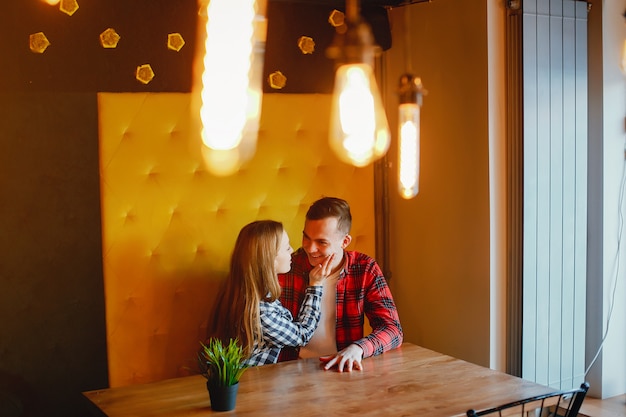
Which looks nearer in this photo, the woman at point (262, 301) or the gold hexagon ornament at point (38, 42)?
the woman at point (262, 301)

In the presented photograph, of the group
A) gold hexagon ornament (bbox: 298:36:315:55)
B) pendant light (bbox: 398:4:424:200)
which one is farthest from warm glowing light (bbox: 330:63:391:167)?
gold hexagon ornament (bbox: 298:36:315:55)

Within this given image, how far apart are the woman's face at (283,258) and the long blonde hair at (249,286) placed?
0.02 m

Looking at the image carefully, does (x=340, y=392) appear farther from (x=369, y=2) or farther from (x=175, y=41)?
(x=369, y=2)

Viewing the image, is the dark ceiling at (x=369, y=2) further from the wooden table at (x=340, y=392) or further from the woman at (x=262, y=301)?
the wooden table at (x=340, y=392)

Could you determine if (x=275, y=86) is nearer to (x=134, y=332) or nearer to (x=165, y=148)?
(x=165, y=148)

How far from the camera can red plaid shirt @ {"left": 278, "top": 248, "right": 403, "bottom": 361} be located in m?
3.63

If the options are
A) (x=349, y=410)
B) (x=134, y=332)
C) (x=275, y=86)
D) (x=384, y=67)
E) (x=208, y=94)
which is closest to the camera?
(x=208, y=94)

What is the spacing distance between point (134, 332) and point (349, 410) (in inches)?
60.5

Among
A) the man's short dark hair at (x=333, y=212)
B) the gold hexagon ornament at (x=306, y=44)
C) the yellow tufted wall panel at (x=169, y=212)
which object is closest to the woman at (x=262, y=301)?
the man's short dark hair at (x=333, y=212)

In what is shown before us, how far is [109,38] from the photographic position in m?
3.71

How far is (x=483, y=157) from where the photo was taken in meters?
3.99

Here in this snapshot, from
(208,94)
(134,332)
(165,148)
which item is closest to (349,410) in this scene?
(208,94)

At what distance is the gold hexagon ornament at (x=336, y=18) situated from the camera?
433 centimetres

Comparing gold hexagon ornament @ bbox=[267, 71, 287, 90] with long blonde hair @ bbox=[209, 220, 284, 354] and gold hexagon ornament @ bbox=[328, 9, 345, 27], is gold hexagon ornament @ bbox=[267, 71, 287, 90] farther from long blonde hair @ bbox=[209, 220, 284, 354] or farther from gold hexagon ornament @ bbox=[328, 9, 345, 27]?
long blonde hair @ bbox=[209, 220, 284, 354]
